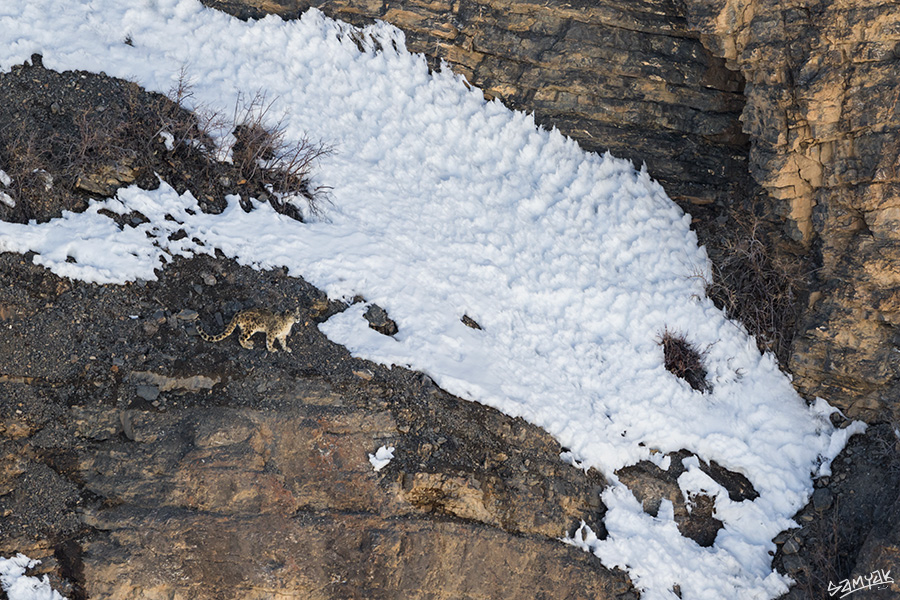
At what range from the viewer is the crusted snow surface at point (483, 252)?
7832mm

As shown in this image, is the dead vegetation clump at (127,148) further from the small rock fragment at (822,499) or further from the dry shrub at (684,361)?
the small rock fragment at (822,499)

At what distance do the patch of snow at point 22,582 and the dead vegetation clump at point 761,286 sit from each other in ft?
29.0

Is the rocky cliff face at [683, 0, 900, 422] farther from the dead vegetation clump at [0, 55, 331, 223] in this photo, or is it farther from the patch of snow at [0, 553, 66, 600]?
the patch of snow at [0, 553, 66, 600]

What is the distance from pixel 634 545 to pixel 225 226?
6.12m

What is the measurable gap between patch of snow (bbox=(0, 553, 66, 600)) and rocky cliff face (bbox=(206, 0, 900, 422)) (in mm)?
8644

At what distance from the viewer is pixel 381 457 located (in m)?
6.98

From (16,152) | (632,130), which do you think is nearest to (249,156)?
(16,152)

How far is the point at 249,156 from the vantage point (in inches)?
355

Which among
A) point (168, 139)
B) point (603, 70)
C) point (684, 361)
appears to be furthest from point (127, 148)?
point (684, 361)

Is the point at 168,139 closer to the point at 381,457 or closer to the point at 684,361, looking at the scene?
the point at 381,457

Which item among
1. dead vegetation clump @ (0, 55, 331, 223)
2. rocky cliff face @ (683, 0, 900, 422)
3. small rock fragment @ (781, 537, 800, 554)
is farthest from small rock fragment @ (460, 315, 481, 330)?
rocky cliff face @ (683, 0, 900, 422)

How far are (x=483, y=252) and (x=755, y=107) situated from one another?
4.28 m

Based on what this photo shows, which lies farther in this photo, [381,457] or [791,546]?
[791,546]

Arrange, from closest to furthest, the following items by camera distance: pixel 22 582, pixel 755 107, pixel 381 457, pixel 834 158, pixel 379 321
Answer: pixel 22 582 → pixel 381 457 → pixel 379 321 → pixel 834 158 → pixel 755 107
